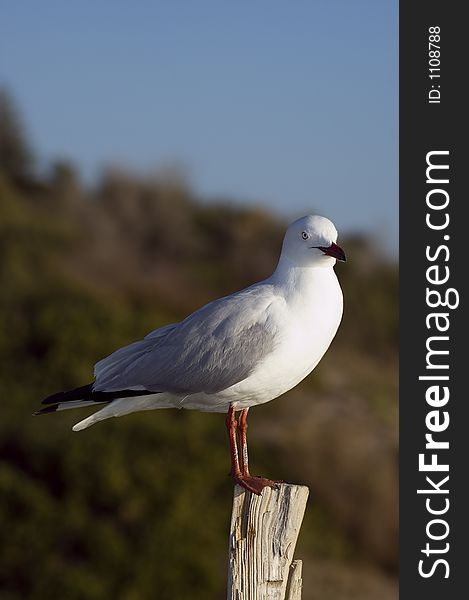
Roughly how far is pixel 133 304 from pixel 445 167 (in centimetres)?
1435

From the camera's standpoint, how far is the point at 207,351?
19.5ft

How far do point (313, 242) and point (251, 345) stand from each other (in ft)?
1.96

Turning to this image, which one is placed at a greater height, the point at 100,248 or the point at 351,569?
the point at 100,248

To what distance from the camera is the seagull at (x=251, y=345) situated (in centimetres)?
576

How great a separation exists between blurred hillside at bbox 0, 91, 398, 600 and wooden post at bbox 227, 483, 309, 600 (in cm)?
675

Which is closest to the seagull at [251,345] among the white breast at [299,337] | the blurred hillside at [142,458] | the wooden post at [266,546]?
the white breast at [299,337]

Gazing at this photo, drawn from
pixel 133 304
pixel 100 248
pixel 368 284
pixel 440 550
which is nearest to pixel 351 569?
pixel 440 550

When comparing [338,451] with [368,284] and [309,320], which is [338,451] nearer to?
[309,320]

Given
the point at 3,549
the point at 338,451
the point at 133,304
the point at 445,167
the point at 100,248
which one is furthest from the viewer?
the point at 100,248

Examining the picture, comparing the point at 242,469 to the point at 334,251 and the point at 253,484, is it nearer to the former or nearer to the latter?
the point at 253,484

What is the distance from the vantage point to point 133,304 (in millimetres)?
22312

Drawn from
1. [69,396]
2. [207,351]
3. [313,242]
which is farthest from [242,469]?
[313,242]

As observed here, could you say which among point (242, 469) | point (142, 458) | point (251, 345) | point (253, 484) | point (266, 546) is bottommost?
point (266, 546)

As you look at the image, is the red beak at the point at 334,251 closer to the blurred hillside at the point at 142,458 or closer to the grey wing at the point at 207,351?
the grey wing at the point at 207,351
